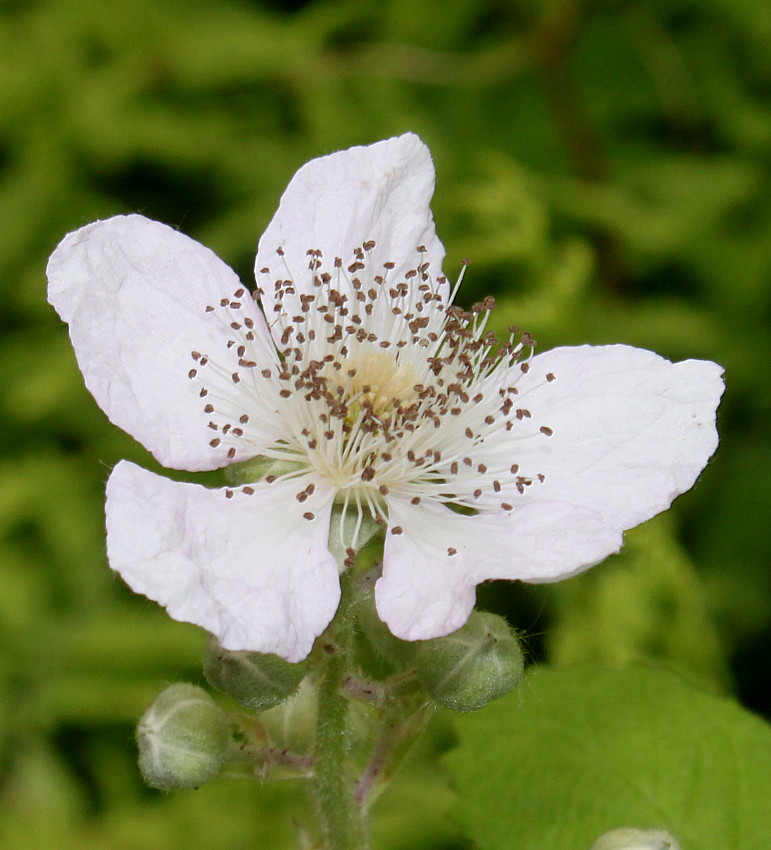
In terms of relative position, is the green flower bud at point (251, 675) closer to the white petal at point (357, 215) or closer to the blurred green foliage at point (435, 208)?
the white petal at point (357, 215)

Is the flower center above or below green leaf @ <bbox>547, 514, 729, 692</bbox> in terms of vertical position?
above

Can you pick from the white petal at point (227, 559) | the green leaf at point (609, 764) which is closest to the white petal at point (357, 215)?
the white petal at point (227, 559)

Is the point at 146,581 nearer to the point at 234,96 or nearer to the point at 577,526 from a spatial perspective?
the point at 577,526

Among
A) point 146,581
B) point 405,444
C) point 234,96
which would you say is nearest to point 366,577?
point 405,444

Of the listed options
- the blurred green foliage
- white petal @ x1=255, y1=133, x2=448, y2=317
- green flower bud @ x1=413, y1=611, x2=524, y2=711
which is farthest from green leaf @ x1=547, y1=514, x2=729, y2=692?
green flower bud @ x1=413, y1=611, x2=524, y2=711

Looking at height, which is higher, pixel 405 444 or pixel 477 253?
pixel 405 444

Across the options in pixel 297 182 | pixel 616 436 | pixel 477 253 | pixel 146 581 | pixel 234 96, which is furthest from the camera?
pixel 234 96

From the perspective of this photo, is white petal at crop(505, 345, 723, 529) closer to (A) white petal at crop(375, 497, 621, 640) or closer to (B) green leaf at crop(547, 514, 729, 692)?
(A) white petal at crop(375, 497, 621, 640)

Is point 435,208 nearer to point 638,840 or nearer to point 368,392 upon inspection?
point 368,392
